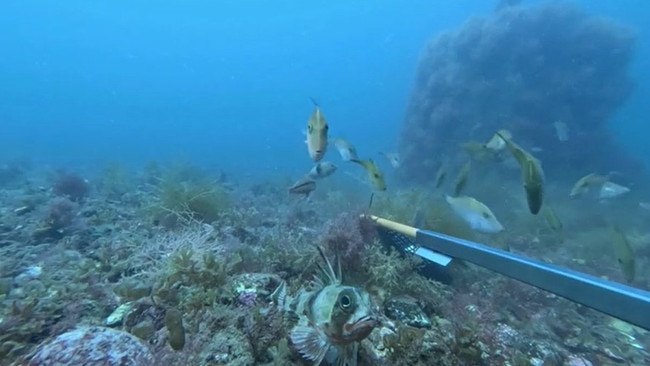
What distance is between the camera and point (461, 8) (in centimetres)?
7906

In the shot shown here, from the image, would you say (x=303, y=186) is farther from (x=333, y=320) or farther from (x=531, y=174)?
(x=333, y=320)

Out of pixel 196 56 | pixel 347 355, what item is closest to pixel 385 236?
pixel 347 355

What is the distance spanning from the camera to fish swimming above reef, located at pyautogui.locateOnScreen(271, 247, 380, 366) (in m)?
2.08

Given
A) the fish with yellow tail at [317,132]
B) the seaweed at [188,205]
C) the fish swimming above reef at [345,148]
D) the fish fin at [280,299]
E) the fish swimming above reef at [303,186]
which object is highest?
the fish with yellow tail at [317,132]

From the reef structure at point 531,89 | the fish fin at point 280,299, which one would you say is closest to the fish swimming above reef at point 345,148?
the fish fin at point 280,299

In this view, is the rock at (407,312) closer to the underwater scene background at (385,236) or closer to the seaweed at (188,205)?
the underwater scene background at (385,236)

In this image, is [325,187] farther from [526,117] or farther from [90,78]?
[90,78]

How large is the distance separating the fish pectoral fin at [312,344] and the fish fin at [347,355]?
133 millimetres

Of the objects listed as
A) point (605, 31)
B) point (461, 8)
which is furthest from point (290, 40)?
point (605, 31)

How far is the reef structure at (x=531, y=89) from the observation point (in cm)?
1869

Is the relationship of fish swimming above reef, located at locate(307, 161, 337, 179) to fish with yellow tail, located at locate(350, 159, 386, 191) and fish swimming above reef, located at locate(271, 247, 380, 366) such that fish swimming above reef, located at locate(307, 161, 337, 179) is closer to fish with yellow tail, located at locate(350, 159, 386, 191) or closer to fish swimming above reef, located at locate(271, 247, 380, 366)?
fish with yellow tail, located at locate(350, 159, 386, 191)

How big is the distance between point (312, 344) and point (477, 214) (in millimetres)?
3329

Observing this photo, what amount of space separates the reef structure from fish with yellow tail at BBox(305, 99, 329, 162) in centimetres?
1688

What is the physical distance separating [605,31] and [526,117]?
28.2 feet
